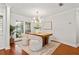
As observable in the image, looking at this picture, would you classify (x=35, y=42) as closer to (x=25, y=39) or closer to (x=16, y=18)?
(x=25, y=39)

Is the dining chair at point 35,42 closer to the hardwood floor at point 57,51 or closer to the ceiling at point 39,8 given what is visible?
the hardwood floor at point 57,51

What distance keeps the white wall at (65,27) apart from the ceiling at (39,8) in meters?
0.11

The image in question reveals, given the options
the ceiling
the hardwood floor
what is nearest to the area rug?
the hardwood floor

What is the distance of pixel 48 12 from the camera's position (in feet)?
6.20

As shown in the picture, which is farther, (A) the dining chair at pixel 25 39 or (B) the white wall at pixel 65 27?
(A) the dining chair at pixel 25 39

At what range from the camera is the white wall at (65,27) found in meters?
1.83

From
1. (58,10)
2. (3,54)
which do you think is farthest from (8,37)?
(58,10)

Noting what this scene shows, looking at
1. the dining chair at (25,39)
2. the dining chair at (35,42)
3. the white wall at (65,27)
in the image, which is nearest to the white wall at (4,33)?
the dining chair at (25,39)

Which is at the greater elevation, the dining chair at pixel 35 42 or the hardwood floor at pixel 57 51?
the dining chair at pixel 35 42

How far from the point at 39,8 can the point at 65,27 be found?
0.74 metres

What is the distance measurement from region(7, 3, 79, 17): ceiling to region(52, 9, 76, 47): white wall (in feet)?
0.37

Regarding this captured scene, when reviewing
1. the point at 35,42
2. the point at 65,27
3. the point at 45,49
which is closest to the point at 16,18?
the point at 35,42

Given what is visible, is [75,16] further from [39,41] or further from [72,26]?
[39,41]

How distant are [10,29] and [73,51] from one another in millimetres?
1475
